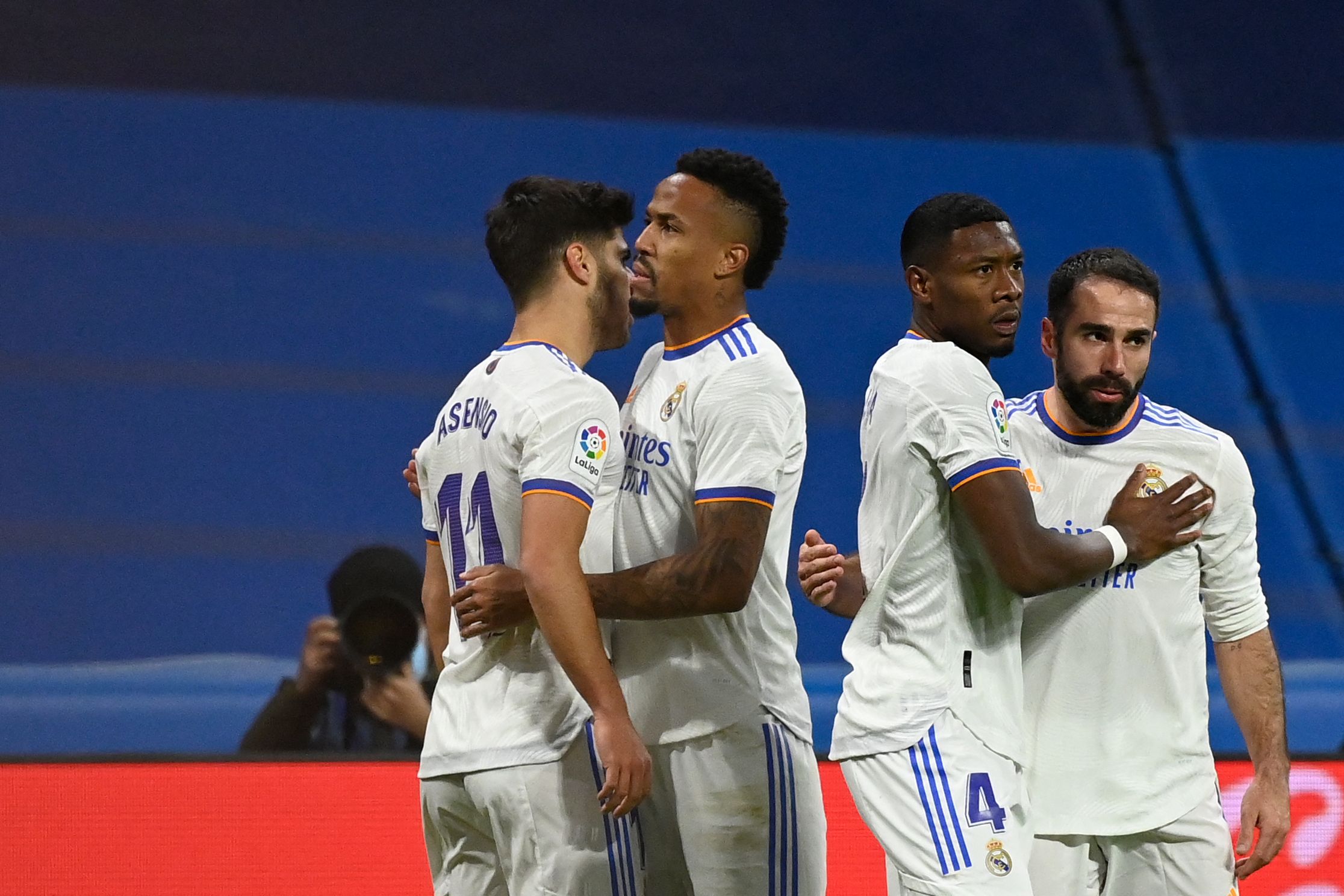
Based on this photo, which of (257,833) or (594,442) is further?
(257,833)

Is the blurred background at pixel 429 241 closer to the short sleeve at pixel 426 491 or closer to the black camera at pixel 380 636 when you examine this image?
the black camera at pixel 380 636

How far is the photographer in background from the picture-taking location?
4.55m

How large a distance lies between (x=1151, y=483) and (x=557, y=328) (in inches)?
42.1

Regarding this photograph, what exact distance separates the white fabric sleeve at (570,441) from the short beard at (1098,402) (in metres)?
0.86

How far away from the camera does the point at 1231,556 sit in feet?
7.89

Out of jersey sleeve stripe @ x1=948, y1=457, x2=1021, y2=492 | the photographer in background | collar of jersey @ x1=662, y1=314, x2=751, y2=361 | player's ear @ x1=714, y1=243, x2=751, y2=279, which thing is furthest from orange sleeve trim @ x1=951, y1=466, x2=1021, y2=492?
the photographer in background

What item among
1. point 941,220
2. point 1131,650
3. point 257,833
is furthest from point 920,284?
point 257,833

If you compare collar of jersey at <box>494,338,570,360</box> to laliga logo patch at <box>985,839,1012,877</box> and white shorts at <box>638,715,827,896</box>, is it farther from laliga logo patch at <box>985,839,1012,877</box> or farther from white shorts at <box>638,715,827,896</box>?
laliga logo patch at <box>985,839,1012,877</box>

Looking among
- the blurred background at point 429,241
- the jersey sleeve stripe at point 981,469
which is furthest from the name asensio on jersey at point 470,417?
the blurred background at point 429,241

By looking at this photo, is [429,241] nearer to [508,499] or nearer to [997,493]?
[508,499]

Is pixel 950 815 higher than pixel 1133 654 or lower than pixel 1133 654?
lower

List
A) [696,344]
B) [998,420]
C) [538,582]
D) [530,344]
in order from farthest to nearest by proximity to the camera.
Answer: [696,344] < [530,344] < [998,420] < [538,582]

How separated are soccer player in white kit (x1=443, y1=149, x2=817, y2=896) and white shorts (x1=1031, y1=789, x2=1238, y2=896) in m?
0.39

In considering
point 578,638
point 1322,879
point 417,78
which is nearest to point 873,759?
point 578,638
